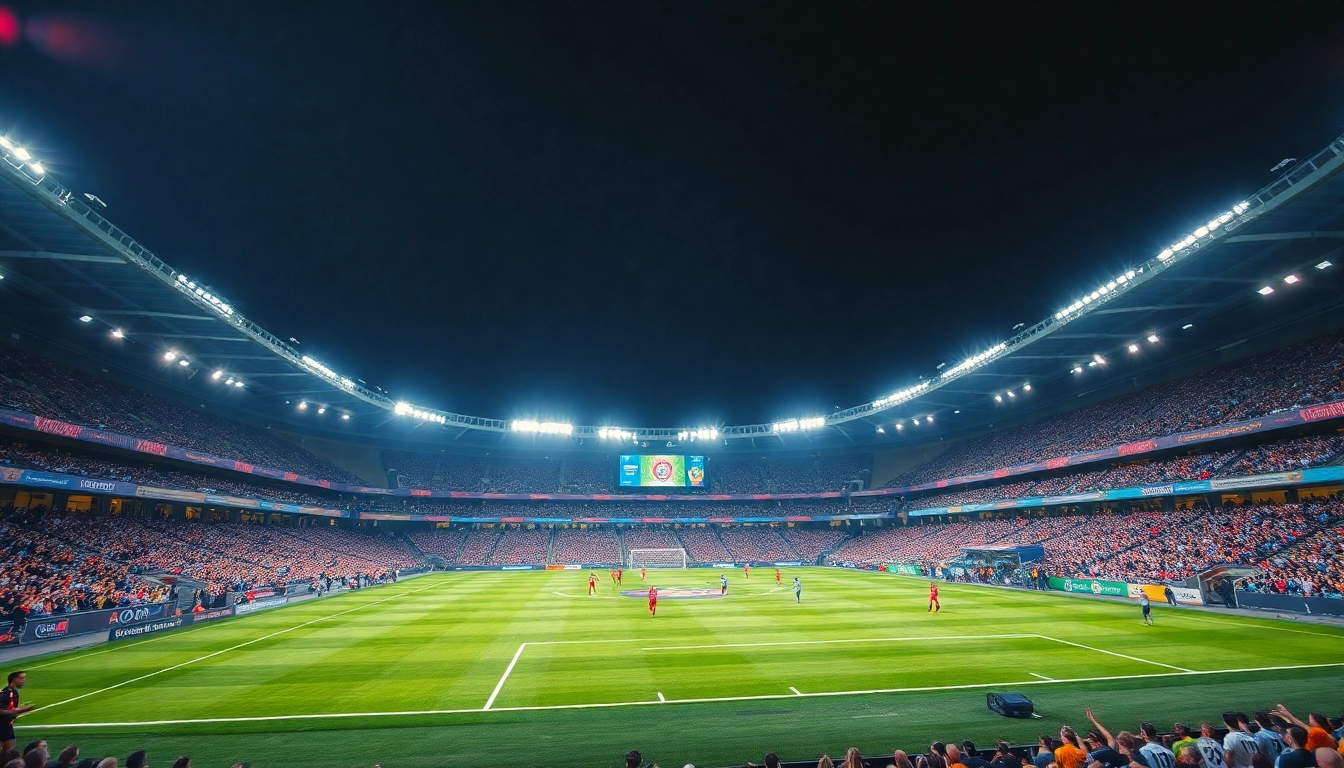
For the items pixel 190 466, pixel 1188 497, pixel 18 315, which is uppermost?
pixel 18 315

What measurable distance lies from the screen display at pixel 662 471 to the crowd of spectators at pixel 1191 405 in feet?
110

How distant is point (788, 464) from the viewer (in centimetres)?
8781

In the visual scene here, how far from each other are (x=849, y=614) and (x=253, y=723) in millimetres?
23623

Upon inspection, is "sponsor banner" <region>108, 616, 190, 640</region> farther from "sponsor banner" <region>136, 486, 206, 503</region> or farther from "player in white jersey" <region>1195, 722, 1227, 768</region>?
"player in white jersey" <region>1195, 722, 1227, 768</region>

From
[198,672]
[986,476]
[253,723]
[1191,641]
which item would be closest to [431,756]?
[253,723]

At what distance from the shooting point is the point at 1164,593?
2839 centimetres

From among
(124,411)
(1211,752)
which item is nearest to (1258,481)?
(1211,752)

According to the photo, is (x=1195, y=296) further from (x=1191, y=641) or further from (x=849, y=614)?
(x=849, y=614)

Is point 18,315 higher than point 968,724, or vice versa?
point 18,315

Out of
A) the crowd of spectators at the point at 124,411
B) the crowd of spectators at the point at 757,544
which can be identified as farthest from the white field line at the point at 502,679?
the crowd of spectators at the point at 757,544

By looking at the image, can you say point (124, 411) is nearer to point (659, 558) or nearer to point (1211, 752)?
point (659, 558)

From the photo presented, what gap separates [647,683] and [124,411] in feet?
147

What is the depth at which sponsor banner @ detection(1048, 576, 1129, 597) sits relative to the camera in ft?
102

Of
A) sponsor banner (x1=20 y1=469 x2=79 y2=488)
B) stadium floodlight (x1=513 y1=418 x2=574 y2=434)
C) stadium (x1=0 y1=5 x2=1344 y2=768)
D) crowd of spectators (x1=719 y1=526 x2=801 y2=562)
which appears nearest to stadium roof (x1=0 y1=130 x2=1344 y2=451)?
stadium (x1=0 y1=5 x2=1344 y2=768)
